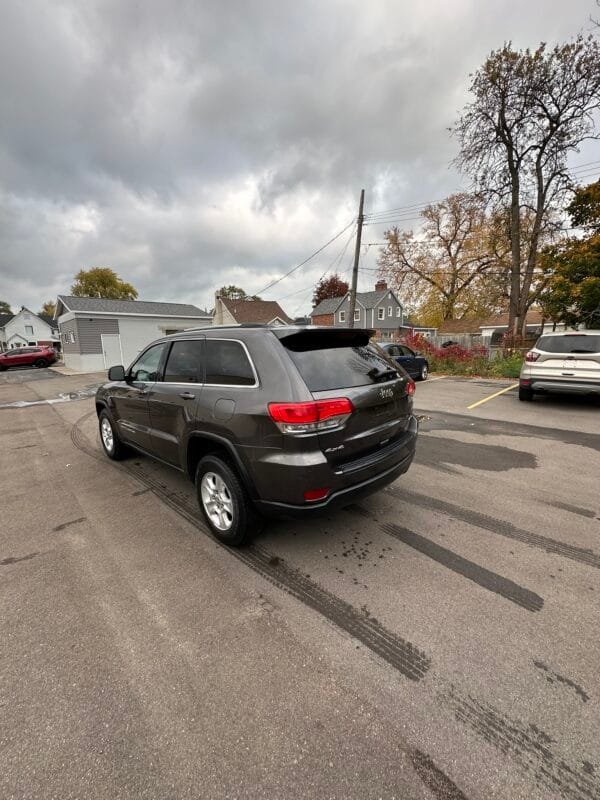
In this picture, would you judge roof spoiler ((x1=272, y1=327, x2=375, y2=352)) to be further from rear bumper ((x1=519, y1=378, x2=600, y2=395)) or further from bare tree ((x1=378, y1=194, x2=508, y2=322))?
bare tree ((x1=378, y1=194, x2=508, y2=322))

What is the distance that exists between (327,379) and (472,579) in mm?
1763

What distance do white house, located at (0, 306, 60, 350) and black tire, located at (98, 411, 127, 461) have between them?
58.5 metres

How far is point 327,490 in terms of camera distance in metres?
2.41

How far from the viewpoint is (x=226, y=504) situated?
285cm

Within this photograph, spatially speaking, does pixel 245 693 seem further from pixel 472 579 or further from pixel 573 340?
pixel 573 340

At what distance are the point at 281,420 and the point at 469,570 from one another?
179 centimetres

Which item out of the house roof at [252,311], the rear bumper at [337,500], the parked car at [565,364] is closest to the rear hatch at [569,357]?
the parked car at [565,364]

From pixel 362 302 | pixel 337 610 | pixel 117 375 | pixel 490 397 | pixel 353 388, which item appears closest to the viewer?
pixel 337 610

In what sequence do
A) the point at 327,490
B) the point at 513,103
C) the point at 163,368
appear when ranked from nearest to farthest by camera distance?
the point at 327,490, the point at 163,368, the point at 513,103

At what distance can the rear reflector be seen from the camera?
2362 mm

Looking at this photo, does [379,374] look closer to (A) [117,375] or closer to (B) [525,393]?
(A) [117,375]

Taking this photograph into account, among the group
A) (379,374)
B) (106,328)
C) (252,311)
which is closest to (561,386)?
(379,374)

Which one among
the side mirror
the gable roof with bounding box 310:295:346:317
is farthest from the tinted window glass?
the gable roof with bounding box 310:295:346:317

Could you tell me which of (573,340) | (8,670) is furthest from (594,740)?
(573,340)
